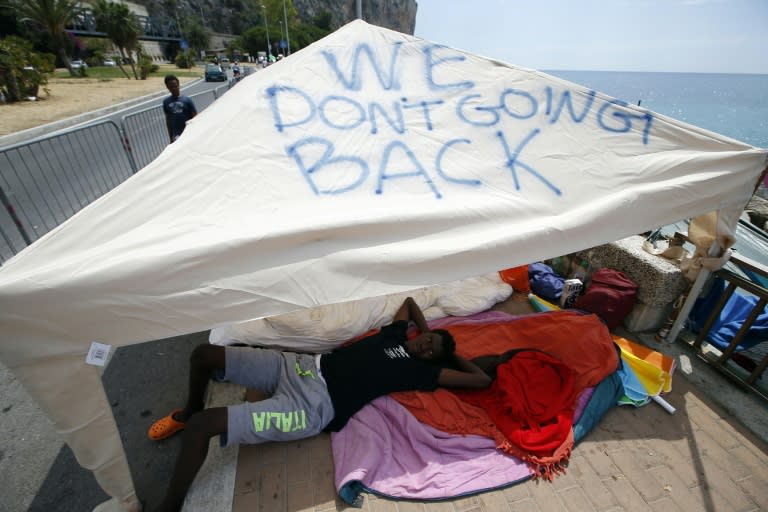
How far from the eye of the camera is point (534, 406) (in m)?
2.75

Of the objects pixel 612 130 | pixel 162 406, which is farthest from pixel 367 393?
pixel 612 130

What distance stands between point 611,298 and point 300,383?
3.15 metres

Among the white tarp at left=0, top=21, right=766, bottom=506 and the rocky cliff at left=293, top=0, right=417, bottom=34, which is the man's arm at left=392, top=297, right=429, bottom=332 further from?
the rocky cliff at left=293, top=0, right=417, bottom=34

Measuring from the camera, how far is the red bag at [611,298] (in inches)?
143

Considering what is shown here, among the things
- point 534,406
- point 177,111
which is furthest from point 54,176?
point 534,406

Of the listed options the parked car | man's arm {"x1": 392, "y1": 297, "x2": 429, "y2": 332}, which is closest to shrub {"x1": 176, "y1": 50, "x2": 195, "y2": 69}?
the parked car

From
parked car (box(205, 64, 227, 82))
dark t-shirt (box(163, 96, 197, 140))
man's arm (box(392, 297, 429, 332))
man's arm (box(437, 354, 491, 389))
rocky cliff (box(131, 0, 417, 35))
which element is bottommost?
man's arm (box(437, 354, 491, 389))

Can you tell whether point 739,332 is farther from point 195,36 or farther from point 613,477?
point 195,36

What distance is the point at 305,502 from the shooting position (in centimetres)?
224

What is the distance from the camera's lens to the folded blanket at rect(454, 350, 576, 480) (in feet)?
8.25

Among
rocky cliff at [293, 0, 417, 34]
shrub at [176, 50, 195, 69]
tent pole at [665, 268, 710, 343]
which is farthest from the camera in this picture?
rocky cliff at [293, 0, 417, 34]

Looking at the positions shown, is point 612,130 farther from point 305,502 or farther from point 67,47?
point 67,47

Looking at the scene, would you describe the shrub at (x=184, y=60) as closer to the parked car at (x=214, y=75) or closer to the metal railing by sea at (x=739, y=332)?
the parked car at (x=214, y=75)

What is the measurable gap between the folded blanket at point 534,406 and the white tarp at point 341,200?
4.40 feet
